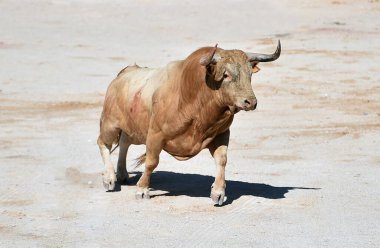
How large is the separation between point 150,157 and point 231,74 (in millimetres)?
1696

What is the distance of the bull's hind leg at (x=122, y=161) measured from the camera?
14922mm

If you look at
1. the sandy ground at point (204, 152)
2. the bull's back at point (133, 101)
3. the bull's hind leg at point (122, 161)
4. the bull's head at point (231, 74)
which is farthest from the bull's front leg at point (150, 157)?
the bull's hind leg at point (122, 161)

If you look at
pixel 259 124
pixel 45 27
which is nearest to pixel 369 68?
pixel 259 124

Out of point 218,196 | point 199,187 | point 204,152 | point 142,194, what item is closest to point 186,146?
point 218,196

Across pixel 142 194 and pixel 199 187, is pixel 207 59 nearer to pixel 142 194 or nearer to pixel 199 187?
pixel 142 194

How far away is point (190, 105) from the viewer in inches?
510

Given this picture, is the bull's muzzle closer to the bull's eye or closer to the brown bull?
the brown bull

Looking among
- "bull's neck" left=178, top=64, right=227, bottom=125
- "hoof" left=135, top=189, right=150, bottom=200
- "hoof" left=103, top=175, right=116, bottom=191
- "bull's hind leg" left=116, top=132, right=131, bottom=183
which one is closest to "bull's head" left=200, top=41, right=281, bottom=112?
"bull's neck" left=178, top=64, right=227, bottom=125

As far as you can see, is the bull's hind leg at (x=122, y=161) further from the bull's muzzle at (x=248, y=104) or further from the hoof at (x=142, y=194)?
the bull's muzzle at (x=248, y=104)

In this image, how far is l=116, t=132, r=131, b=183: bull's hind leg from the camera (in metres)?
14.9

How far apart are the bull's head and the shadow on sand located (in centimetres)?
150

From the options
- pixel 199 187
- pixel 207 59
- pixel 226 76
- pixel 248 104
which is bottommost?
pixel 199 187

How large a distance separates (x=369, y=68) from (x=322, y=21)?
9.98 meters

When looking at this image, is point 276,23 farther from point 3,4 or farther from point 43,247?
point 43,247
